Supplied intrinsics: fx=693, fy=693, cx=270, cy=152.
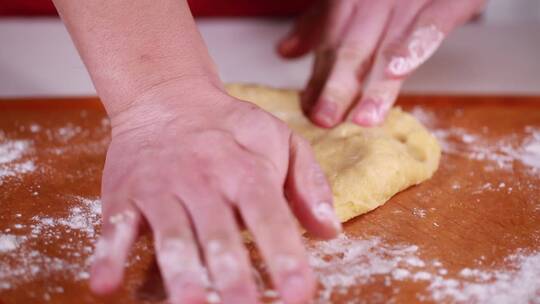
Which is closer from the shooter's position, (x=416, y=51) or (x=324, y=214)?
(x=324, y=214)

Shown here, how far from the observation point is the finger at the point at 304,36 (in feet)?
5.55

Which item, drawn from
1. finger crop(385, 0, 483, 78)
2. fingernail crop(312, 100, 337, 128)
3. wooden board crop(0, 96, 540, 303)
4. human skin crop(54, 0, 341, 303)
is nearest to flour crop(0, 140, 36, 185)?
wooden board crop(0, 96, 540, 303)

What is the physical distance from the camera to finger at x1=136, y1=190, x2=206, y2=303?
0.74 meters

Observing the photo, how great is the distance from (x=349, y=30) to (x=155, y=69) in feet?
1.92

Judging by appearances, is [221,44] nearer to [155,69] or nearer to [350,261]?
[155,69]

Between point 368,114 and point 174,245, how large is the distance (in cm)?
59

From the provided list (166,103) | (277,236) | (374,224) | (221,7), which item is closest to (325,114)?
(374,224)

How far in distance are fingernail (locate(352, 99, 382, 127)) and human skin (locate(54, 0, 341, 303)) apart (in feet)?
1.14

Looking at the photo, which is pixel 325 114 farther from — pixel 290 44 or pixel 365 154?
pixel 290 44

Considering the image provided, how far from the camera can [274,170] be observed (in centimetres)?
87

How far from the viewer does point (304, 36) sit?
5.71 feet

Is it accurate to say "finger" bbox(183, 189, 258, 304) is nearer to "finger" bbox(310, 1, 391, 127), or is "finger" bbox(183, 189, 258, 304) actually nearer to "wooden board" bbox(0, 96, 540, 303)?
"wooden board" bbox(0, 96, 540, 303)

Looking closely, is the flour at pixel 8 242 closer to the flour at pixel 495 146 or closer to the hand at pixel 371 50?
the hand at pixel 371 50

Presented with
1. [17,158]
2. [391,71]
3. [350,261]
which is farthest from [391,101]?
[17,158]
